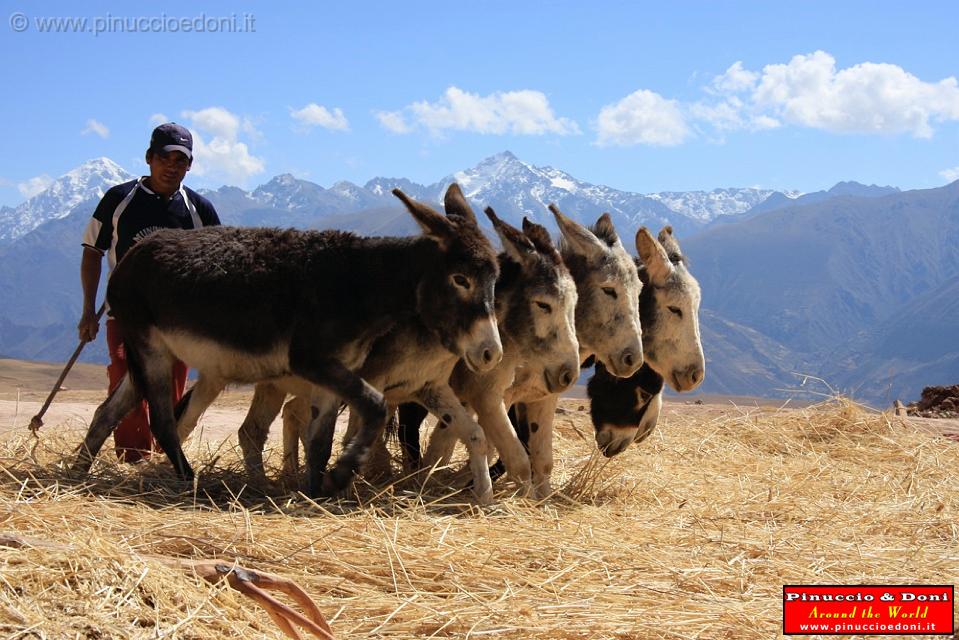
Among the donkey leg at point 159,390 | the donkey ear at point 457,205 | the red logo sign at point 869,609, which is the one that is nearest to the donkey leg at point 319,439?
the donkey leg at point 159,390

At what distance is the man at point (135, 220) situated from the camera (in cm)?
696

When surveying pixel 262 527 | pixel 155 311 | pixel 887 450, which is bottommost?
pixel 887 450

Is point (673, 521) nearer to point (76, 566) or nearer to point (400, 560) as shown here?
point (400, 560)

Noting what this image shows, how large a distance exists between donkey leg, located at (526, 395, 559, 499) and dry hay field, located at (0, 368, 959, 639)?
236 mm

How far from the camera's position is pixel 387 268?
19.1 feet

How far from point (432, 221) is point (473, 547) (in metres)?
2.05

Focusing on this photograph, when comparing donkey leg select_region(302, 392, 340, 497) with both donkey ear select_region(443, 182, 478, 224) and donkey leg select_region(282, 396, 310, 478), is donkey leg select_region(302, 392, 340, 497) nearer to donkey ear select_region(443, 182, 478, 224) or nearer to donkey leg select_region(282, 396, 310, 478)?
donkey leg select_region(282, 396, 310, 478)

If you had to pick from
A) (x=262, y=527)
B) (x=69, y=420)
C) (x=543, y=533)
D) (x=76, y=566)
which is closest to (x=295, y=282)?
(x=262, y=527)

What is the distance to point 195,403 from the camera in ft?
21.6

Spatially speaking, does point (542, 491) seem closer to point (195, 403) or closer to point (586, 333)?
point (586, 333)

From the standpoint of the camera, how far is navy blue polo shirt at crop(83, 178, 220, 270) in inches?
274

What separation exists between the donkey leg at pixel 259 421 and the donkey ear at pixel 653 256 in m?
2.70

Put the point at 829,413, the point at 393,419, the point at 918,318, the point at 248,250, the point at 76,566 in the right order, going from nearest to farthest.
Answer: the point at 76,566
the point at 248,250
the point at 393,419
the point at 829,413
the point at 918,318

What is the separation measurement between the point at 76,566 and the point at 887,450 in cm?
725
